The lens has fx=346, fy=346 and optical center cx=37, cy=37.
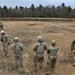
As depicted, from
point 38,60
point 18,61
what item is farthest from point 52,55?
point 18,61

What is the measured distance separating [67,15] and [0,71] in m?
33.7

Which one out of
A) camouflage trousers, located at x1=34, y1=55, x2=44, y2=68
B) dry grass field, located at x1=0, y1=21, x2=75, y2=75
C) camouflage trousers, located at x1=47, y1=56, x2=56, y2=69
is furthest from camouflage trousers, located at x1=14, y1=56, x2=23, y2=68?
camouflage trousers, located at x1=47, y1=56, x2=56, y2=69

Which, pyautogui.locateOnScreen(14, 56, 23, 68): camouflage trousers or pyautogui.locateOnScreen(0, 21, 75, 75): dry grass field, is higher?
pyautogui.locateOnScreen(14, 56, 23, 68): camouflage trousers

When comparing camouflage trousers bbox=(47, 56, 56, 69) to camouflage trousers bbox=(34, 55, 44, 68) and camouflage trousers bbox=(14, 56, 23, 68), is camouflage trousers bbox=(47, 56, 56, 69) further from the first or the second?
camouflage trousers bbox=(14, 56, 23, 68)

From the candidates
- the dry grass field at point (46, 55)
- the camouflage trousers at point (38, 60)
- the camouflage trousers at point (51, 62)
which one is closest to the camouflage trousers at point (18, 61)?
the dry grass field at point (46, 55)

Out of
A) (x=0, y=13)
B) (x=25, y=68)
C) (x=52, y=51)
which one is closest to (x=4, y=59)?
(x=25, y=68)

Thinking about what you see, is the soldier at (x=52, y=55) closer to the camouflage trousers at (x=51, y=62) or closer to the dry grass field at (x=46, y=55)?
the camouflage trousers at (x=51, y=62)

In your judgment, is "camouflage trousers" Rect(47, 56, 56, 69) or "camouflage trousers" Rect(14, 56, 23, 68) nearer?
"camouflage trousers" Rect(47, 56, 56, 69)

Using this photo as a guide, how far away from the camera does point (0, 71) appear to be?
16359mm

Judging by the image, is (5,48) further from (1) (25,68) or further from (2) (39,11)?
(2) (39,11)

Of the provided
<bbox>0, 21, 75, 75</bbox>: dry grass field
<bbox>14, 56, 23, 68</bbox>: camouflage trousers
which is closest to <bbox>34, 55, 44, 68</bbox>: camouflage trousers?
<bbox>0, 21, 75, 75</bbox>: dry grass field

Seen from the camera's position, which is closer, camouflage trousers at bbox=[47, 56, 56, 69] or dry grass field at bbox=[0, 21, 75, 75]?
camouflage trousers at bbox=[47, 56, 56, 69]

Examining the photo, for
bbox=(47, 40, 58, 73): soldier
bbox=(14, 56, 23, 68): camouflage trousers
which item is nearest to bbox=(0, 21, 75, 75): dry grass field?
bbox=(14, 56, 23, 68): camouflage trousers

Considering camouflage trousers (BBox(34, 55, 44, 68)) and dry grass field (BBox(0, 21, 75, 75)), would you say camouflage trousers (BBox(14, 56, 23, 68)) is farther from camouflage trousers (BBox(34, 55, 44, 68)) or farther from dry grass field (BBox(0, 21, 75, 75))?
camouflage trousers (BBox(34, 55, 44, 68))
